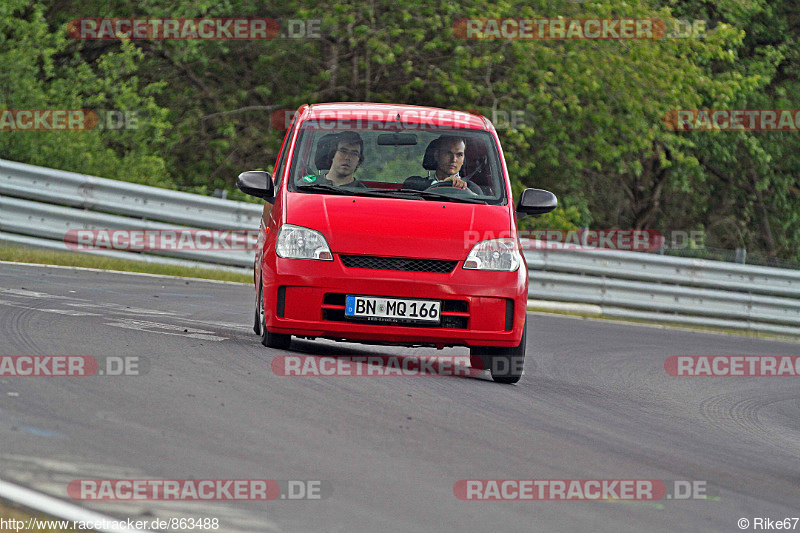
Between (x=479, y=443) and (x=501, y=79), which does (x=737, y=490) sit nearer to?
(x=479, y=443)

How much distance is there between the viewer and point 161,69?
22.7 m

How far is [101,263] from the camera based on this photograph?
1566cm

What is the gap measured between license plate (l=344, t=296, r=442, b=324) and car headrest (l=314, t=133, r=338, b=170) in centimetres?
136

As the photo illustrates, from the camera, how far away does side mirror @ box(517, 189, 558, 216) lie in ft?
29.0

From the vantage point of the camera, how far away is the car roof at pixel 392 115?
931cm

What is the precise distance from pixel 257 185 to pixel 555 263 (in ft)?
34.4

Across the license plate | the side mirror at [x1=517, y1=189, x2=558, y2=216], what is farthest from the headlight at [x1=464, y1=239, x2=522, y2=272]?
the side mirror at [x1=517, y1=189, x2=558, y2=216]

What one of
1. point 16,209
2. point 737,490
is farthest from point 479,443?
Result: point 16,209

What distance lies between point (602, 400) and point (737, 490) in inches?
113

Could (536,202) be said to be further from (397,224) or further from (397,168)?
(397,224)

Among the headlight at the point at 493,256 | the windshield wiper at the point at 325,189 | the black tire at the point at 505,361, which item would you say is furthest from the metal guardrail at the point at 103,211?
the headlight at the point at 493,256

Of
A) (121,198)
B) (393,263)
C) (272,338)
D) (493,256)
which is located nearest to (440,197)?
(493,256)

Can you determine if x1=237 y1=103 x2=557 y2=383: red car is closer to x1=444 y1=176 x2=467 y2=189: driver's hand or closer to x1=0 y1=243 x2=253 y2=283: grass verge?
x1=444 y1=176 x2=467 y2=189: driver's hand

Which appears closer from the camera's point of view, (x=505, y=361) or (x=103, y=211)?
(x=505, y=361)
